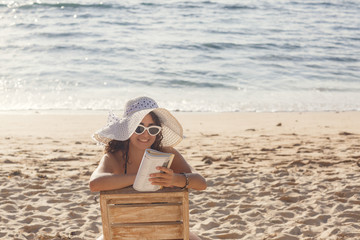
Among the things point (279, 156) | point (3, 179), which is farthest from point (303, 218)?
point (3, 179)

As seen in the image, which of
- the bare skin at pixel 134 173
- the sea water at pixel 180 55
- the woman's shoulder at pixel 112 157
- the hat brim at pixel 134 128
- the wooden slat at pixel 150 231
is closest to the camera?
the bare skin at pixel 134 173

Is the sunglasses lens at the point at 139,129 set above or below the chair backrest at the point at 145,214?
above

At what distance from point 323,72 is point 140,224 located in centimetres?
1416

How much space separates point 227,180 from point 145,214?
326cm

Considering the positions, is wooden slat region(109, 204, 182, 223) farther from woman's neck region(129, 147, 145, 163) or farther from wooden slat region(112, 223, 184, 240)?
woman's neck region(129, 147, 145, 163)

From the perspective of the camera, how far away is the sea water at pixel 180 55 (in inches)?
466

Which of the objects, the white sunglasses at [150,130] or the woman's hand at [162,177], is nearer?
the woman's hand at [162,177]

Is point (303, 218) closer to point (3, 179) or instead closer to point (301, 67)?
point (3, 179)

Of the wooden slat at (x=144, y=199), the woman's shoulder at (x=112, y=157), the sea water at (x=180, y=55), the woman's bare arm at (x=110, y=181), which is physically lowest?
the sea water at (x=180, y=55)

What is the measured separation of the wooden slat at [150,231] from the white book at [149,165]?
0.22m

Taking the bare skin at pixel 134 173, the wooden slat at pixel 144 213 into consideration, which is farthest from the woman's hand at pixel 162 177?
the wooden slat at pixel 144 213

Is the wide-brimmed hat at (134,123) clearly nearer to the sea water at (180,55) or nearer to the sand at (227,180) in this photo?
the sand at (227,180)

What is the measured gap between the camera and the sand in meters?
4.18

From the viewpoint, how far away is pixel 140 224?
2.27 metres
